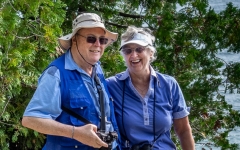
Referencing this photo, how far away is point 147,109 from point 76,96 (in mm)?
478

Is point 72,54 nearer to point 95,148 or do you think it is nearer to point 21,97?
point 95,148

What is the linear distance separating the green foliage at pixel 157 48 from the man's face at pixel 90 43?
3.60ft

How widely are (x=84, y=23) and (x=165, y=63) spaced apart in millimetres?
3577

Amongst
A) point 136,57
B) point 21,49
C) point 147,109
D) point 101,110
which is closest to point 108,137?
point 101,110

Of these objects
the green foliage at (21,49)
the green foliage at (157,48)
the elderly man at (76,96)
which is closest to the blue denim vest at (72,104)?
the elderly man at (76,96)

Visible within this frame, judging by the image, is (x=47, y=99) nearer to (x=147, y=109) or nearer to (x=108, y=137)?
(x=108, y=137)

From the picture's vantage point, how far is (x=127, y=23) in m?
6.43

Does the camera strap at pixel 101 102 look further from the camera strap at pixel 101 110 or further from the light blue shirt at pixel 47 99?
the light blue shirt at pixel 47 99

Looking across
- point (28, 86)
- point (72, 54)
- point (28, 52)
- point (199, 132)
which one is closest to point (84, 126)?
point (72, 54)

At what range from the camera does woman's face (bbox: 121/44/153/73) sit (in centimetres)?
255

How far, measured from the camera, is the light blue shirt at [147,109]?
2525 mm

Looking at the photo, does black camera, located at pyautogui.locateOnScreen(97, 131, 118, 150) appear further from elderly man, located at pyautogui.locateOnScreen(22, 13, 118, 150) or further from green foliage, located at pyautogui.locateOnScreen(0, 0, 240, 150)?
green foliage, located at pyautogui.locateOnScreen(0, 0, 240, 150)

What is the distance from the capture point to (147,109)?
2.55 meters

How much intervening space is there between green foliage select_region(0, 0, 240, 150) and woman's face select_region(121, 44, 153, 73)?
3.32 feet
